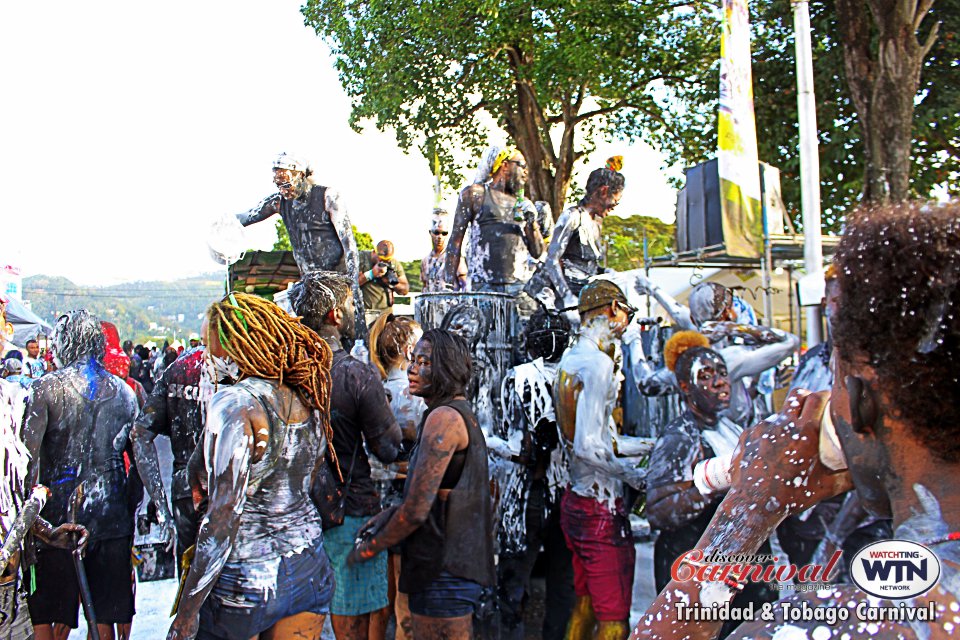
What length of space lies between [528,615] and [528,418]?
4.98 ft

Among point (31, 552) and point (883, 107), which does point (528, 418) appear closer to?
point (31, 552)

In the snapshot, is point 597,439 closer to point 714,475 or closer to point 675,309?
point 714,475

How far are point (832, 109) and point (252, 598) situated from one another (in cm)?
1520

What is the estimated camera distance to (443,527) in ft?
10.00

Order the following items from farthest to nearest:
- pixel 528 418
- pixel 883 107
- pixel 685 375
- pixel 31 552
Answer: pixel 883 107 → pixel 528 418 → pixel 685 375 → pixel 31 552

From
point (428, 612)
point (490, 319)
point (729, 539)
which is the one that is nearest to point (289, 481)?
point (428, 612)

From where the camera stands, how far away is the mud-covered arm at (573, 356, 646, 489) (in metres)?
3.79

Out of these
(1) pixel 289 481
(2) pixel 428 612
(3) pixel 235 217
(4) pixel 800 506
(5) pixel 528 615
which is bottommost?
(5) pixel 528 615

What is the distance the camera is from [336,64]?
17594 millimetres

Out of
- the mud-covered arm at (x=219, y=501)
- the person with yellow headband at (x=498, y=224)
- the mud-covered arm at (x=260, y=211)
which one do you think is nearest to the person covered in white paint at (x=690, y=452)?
the mud-covered arm at (x=219, y=501)

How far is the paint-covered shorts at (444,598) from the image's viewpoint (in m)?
3.05

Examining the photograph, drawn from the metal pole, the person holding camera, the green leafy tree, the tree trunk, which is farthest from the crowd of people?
the green leafy tree

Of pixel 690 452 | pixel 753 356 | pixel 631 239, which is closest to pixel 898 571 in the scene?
pixel 690 452

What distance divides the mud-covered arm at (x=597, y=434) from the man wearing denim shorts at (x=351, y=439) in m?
0.91
